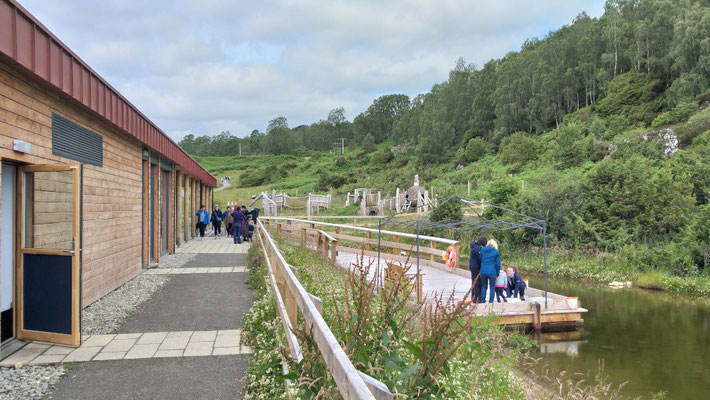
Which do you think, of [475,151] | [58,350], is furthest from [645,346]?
[475,151]

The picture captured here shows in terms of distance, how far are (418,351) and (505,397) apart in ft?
10.5

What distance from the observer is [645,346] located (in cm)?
984

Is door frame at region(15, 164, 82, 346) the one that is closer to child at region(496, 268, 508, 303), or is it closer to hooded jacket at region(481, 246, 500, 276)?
hooded jacket at region(481, 246, 500, 276)

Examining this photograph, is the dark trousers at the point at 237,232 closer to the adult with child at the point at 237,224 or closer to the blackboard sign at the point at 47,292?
the adult with child at the point at 237,224

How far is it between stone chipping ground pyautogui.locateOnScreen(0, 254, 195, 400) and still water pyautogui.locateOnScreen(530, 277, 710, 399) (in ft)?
23.3

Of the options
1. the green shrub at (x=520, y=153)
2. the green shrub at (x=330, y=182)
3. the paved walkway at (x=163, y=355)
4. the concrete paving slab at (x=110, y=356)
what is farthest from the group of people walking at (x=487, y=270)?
the green shrub at (x=330, y=182)

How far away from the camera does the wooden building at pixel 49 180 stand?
544 centimetres

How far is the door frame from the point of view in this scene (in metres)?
5.78

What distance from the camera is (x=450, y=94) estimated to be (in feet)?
275

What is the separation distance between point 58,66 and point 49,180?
1.48m

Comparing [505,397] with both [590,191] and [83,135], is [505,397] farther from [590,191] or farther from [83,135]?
[590,191]

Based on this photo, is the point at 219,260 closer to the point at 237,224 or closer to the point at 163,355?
the point at 237,224

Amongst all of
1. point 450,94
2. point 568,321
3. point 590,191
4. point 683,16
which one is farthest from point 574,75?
point 568,321

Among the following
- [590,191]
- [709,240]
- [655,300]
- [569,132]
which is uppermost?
[569,132]
